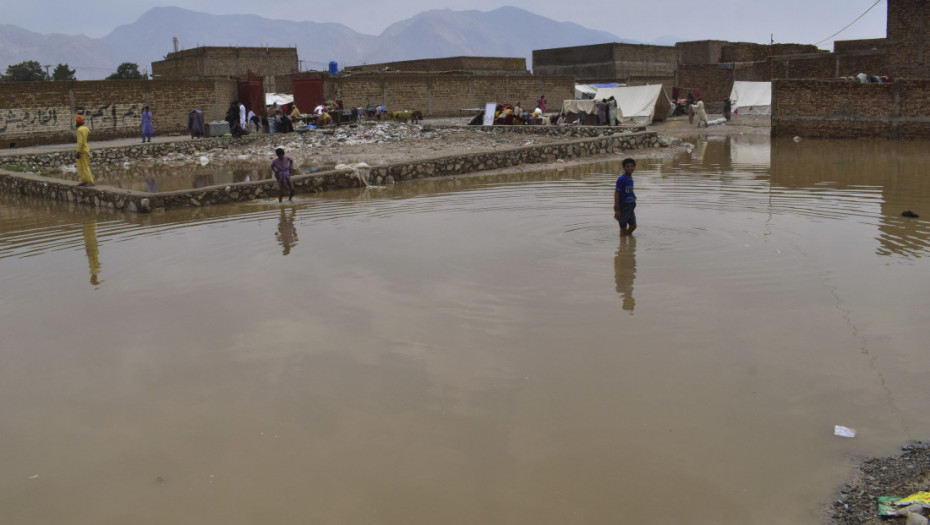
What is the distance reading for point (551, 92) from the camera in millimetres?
45250

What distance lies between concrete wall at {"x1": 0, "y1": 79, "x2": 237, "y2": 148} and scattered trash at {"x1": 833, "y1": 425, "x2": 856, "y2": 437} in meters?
28.3

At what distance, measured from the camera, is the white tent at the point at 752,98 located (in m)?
35.4

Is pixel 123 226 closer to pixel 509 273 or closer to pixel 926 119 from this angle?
pixel 509 273

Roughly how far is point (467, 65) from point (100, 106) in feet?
85.3

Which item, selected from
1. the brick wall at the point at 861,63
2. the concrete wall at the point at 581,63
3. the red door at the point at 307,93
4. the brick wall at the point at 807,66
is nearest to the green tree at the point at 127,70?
the concrete wall at the point at 581,63

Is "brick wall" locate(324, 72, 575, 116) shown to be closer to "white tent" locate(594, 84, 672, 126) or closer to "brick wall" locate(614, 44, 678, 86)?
"brick wall" locate(614, 44, 678, 86)

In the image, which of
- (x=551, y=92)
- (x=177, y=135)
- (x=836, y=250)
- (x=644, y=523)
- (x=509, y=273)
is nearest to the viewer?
(x=644, y=523)

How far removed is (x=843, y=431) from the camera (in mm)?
5133

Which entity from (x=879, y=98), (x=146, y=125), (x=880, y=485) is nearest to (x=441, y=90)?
(x=146, y=125)

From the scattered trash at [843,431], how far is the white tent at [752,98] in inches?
1291

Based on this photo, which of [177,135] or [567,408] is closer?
[567,408]

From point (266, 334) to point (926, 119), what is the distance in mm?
22203

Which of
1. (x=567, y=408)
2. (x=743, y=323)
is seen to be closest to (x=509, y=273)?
(x=743, y=323)

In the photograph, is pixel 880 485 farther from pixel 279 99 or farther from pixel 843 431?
pixel 279 99
